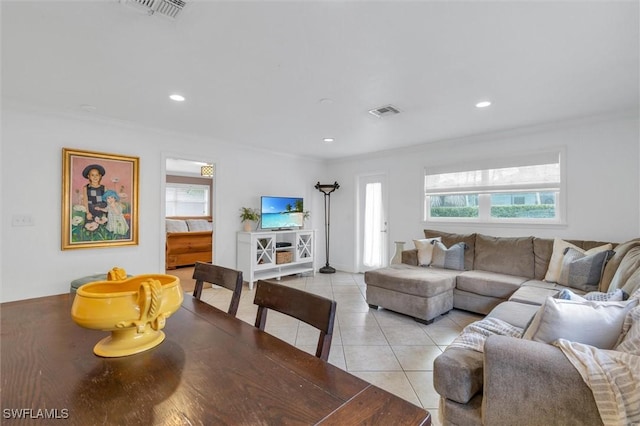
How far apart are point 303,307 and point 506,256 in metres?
3.39

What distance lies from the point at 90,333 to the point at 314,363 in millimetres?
780

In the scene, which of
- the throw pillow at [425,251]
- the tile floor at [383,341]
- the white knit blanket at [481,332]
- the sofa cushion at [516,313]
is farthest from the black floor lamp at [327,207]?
the white knit blanket at [481,332]

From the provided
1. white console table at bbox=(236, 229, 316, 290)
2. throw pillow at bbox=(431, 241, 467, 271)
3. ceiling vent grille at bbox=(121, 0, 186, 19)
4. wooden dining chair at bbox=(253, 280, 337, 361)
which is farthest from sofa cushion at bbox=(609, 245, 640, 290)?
white console table at bbox=(236, 229, 316, 290)

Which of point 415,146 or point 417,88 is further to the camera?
point 415,146

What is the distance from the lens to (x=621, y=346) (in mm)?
1131

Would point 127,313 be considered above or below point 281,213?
below

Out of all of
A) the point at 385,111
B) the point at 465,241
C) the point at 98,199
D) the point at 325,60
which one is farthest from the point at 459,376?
the point at 98,199

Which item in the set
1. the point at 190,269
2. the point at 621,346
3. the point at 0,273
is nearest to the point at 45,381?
the point at 621,346

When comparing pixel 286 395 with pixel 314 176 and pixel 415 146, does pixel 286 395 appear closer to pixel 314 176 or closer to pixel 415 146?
pixel 415 146

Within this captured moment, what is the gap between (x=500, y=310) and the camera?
226cm

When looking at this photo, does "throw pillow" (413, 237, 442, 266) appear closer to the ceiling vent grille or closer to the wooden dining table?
the wooden dining table

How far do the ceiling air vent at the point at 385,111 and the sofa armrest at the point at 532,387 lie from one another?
7.92 feet

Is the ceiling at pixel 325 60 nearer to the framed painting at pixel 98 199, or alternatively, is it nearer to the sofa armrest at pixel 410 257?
the framed painting at pixel 98 199

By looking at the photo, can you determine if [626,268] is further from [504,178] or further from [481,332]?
[504,178]
